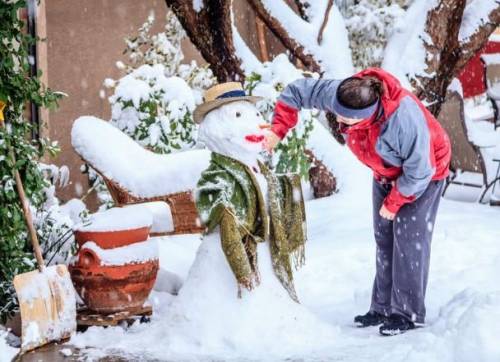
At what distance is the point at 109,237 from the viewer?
18.7 feet

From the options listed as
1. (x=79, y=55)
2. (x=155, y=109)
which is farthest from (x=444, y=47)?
(x=79, y=55)

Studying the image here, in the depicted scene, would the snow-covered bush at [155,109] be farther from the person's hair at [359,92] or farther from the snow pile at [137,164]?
the person's hair at [359,92]

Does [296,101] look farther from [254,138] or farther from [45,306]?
[45,306]

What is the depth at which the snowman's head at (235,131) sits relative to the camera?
199 inches

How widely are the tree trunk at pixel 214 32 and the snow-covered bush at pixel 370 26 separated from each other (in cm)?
180

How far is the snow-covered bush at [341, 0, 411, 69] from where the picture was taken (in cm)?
1009

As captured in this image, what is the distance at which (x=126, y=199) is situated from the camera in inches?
256

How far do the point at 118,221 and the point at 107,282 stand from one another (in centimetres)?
39

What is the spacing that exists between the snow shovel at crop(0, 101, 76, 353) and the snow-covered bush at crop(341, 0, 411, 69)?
576 centimetres

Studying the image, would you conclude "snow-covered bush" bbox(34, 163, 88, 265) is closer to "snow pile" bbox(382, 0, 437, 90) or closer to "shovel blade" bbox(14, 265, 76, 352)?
"shovel blade" bbox(14, 265, 76, 352)

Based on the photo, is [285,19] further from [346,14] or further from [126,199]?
[126,199]

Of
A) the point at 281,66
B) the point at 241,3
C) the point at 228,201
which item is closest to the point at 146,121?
the point at 281,66

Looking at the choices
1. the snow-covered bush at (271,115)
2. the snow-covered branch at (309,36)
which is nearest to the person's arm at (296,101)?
the snow-covered bush at (271,115)

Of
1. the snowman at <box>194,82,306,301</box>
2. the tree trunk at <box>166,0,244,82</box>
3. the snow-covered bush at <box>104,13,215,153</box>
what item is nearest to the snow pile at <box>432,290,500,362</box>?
the snowman at <box>194,82,306,301</box>
